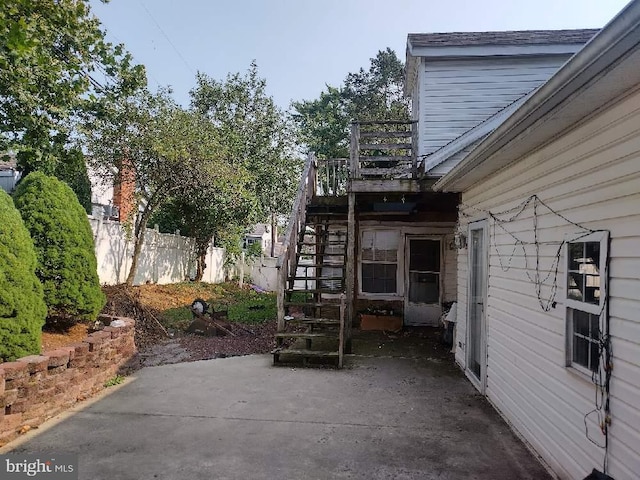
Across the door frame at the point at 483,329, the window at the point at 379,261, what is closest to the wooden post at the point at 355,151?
the door frame at the point at 483,329

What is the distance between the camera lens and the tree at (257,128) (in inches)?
661

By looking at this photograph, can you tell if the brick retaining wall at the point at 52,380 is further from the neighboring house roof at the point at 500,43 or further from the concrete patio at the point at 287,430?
the neighboring house roof at the point at 500,43

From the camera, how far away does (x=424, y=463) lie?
3.29 metres

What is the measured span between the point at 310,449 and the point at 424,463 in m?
0.88

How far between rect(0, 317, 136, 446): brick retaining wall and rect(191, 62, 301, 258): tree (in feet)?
37.5

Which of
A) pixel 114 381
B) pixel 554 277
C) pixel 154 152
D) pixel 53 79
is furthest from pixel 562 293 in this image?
pixel 154 152

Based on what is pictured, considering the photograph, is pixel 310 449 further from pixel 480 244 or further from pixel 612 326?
pixel 480 244

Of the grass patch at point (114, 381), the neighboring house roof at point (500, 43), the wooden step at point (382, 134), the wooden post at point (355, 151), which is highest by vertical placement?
the neighboring house roof at point (500, 43)

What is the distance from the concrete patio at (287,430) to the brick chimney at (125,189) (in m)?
7.27

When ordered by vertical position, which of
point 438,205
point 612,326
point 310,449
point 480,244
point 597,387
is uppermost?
point 438,205

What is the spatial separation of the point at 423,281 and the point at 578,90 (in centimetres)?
719

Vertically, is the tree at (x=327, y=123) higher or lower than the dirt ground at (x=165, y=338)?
higher

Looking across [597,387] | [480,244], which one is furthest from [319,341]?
[597,387]

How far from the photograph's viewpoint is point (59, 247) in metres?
5.22
